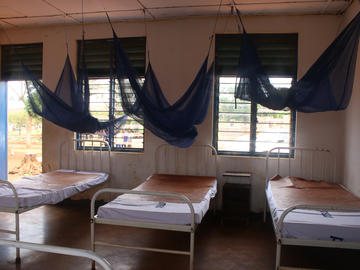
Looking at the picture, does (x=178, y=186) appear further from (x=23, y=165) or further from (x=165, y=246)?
(x=23, y=165)

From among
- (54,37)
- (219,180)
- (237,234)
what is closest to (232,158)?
(219,180)

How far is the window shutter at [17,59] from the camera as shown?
17.7 ft

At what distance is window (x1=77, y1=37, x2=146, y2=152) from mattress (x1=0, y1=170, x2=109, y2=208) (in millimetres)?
633

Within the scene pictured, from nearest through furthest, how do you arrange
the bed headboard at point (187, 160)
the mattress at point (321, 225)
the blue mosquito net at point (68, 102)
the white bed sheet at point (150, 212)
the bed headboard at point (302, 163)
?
the mattress at point (321, 225), the white bed sheet at point (150, 212), the blue mosquito net at point (68, 102), the bed headboard at point (302, 163), the bed headboard at point (187, 160)

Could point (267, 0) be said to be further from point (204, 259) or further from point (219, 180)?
point (204, 259)

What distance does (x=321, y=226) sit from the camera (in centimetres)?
258

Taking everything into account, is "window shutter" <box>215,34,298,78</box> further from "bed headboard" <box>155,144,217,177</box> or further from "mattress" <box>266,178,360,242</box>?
"mattress" <box>266,178,360,242</box>

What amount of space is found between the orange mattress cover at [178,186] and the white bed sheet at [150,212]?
0.27 meters

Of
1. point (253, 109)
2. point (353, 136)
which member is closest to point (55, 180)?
point (253, 109)

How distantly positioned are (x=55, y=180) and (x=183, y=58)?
264 cm

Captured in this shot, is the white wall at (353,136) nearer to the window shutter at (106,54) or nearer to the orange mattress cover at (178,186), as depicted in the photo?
the orange mattress cover at (178,186)

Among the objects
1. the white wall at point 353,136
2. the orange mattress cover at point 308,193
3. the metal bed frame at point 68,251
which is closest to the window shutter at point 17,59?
the orange mattress cover at point 308,193

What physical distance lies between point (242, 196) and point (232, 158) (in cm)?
63

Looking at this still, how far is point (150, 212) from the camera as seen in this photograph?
2.90 m
